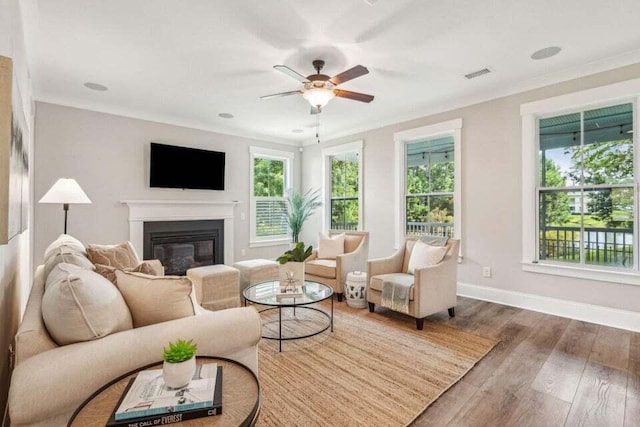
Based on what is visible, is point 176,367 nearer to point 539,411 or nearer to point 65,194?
point 539,411

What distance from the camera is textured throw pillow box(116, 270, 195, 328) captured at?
1.54 meters

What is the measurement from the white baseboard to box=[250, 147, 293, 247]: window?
3554 millimetres

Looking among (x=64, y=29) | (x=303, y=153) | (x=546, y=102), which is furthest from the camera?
(x=303, y=153)

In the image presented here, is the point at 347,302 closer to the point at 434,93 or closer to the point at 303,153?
the point at 434,93

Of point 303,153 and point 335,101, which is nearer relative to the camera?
point 335,101

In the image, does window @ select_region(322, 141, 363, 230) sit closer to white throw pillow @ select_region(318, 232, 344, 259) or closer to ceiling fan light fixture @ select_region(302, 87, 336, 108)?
white throw pillow @ select_region(318, 232, 344, 259)

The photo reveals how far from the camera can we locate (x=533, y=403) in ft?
6.49

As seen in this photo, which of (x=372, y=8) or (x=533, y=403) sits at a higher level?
(x=372, y=8)

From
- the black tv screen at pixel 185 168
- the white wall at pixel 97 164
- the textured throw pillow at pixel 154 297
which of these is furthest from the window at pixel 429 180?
the textured throw pillow at pixel 154 297

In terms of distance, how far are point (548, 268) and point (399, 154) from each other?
97.6 inches

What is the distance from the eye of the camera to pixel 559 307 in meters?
3.53

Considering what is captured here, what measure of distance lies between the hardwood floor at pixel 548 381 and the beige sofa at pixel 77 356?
124 cm

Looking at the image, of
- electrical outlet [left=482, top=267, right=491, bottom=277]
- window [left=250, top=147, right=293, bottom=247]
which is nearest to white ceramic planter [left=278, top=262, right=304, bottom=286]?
electrical outlet [left=482, top=267, right=491, bottom=277]

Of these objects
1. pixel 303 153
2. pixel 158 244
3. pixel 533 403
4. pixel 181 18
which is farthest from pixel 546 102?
pixel 158 244
